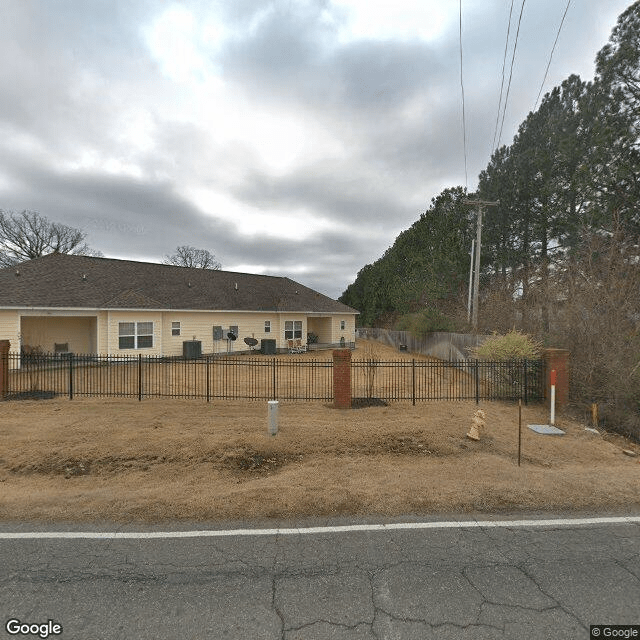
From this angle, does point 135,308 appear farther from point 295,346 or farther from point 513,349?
point 513,349

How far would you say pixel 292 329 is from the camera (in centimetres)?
2630

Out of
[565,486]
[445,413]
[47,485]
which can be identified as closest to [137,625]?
[47,485]

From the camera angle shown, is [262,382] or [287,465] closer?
[287,465]

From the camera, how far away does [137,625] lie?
2586mm

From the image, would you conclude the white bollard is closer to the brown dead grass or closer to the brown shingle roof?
the brown dead grass

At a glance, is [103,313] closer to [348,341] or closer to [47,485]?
[47,485]

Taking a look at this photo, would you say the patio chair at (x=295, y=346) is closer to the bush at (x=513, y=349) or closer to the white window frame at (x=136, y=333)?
the white window frame at (x=136, y=333)

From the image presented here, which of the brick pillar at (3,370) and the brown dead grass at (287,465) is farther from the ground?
the brick pillar at (3,370)

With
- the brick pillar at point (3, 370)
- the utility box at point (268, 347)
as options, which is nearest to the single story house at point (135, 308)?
the utility box at point (268, 347)

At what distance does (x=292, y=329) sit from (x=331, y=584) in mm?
23423

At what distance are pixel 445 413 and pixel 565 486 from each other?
4.10 meters

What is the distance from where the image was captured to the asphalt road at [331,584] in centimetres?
258

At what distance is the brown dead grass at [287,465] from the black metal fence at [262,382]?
5.12ft

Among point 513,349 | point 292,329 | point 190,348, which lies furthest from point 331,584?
point 292,329
